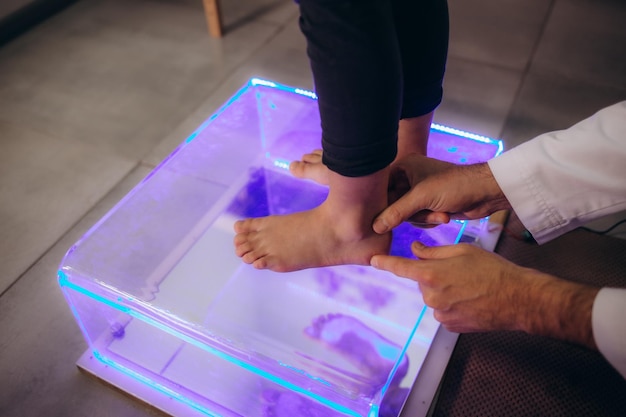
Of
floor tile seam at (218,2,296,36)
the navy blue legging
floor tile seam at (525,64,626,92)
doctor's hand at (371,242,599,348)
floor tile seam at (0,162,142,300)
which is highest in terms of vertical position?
the navy blue legging

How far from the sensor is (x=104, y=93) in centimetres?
144

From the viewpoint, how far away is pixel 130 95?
1.43 meters

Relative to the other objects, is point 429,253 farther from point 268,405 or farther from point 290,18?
point 290,18

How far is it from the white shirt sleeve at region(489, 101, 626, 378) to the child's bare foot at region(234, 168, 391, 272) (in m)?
0.19

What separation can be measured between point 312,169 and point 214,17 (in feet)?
2.94

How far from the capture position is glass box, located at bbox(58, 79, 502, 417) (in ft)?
2.44

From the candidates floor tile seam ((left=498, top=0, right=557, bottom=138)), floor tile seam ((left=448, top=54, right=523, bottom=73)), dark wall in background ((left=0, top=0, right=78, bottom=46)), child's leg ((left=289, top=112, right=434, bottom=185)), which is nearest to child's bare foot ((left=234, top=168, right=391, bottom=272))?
child's leg ((left=289, top=112, right=434, bottom=185))

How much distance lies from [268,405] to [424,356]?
25 centimetres

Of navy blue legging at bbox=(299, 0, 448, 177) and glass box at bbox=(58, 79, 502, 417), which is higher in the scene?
navy blue legging at bbox=(299, 0, 448, 177)

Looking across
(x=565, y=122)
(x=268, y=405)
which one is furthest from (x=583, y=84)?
(x=268, y=405)

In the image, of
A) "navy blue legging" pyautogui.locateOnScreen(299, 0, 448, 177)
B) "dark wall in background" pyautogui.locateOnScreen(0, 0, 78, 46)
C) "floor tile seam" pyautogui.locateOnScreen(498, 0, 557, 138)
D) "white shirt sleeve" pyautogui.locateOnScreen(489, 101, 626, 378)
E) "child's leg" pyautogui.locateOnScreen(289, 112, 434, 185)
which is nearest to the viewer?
"navy blue legging" pyautogui.locateOnScreen(299, 0, 448, 177)

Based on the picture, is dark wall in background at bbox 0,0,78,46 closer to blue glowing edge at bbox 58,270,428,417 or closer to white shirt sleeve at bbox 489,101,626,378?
blue glowing edge at bbox 58,270,428,417

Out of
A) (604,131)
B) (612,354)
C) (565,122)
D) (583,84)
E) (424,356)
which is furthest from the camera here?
(583,84)

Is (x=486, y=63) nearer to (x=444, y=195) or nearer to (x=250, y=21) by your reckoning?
(x=250, y=21)
